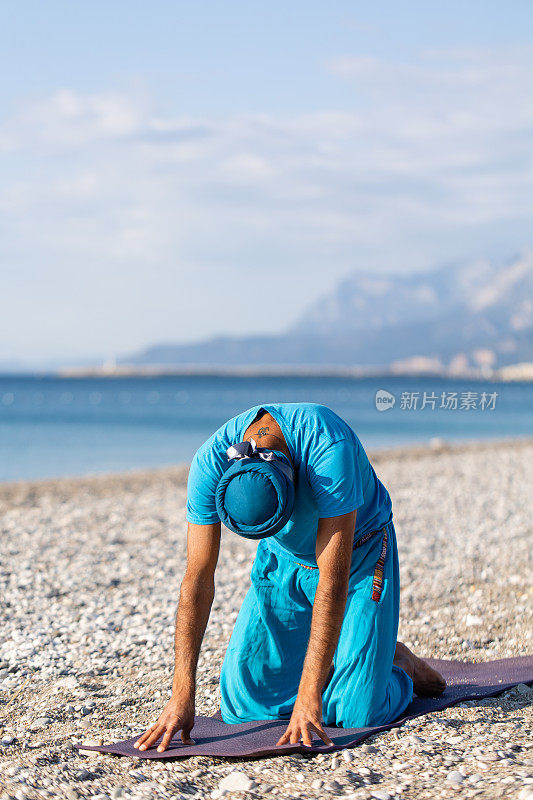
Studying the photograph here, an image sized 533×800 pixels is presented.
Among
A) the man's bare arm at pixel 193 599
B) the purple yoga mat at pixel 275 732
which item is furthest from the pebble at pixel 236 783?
the man's bare arm at pixel 193 599

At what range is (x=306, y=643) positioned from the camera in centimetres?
398

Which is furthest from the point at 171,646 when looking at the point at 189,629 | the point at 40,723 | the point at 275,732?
the point at 189,629

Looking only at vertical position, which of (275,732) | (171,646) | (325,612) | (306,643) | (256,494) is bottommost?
(171,646)

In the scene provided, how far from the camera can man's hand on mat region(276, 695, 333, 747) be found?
3447mm

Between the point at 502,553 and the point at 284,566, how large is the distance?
525 cm

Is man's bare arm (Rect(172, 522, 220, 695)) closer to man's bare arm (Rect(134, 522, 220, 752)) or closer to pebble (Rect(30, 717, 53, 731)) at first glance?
man's bare arm (Rect(134, 522, 220, 752))

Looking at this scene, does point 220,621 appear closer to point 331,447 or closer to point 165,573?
point 165,573

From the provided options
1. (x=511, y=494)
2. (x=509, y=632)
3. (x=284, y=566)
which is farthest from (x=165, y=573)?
(x=511, y=494)

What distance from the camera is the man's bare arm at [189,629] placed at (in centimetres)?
351

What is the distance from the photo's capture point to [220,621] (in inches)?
241

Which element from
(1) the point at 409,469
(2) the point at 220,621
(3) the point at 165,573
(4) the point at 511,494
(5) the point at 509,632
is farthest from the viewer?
(1) the point at 409,469

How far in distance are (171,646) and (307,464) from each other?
274 centimetres

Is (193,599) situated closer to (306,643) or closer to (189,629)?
(189,629)

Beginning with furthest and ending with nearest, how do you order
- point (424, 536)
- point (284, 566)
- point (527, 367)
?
point (527, 367), point (424, 536), point (284, 566)
